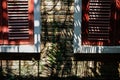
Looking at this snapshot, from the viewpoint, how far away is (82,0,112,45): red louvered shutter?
29.0 feet

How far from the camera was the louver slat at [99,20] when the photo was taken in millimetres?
8836

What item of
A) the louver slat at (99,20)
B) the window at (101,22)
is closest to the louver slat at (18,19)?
the window at (101,22)

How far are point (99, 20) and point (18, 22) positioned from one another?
1.80 meters

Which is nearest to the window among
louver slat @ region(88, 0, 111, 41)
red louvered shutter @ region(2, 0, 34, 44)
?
louver slat @ region(88, 0, 111, 41)

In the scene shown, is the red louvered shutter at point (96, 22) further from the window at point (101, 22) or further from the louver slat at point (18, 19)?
the louver slat at point (18, 19)

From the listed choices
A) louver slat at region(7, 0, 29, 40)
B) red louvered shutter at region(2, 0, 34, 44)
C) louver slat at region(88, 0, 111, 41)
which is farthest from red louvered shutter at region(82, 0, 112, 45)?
louver slat at region(7, 0, 29, 40)

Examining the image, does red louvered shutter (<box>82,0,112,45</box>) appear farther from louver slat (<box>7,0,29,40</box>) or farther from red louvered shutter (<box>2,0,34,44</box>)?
louver slat (<box>7,0,29,40</box>)

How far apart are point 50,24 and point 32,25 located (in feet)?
1.31

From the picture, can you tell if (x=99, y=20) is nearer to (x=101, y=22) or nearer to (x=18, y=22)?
(x=101, y=22)

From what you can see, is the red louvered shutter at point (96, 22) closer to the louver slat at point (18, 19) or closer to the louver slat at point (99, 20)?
the louver slat at point (99, 20)

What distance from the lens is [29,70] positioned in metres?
9.00

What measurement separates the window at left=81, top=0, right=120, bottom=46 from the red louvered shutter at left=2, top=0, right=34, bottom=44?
1.18 metres

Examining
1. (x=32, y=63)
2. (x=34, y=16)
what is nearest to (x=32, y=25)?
(x=34, y=16)

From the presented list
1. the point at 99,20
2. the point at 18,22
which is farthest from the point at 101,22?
the point at 18,22
